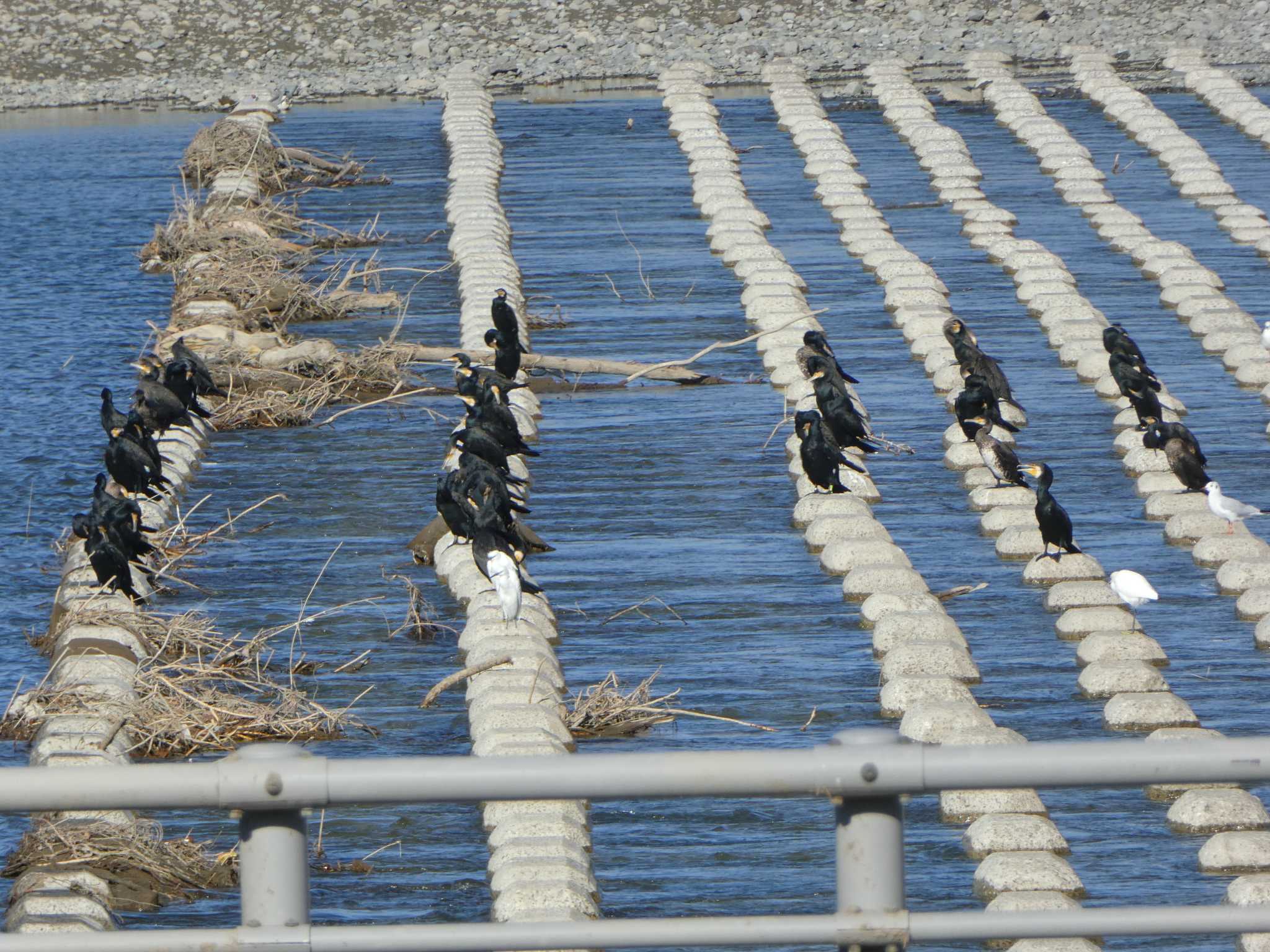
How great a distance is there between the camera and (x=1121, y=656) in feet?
27.3

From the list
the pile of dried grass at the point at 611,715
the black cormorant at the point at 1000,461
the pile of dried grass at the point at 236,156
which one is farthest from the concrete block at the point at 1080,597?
the pile of dried grass at the point at 236,156

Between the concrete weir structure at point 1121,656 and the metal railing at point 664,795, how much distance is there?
0.95ft

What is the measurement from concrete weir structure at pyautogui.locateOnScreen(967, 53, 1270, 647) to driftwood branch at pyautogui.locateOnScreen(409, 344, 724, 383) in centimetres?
232

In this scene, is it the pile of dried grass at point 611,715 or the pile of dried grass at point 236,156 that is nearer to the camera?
the pile of dried grass at point 611,715

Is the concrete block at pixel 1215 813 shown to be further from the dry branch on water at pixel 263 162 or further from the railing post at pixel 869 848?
the dry branch on water at pixel 263 162

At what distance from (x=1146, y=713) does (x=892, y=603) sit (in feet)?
5.09

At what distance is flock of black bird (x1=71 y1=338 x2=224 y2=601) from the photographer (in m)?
8.90

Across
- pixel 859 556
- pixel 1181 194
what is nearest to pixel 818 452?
pixel 859 556

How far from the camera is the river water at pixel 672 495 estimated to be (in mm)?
6828

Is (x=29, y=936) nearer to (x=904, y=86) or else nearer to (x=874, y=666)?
(x=874, y=666)

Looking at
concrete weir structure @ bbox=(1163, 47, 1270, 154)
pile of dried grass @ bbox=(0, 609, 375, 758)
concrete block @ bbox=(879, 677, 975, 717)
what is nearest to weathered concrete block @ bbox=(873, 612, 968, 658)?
concrete block @ bbox=(879, 677, 975, 717)

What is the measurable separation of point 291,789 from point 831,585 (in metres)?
6.16

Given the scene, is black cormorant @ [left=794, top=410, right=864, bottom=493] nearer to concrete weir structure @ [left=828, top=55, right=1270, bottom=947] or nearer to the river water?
the river water

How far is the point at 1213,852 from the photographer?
6.49 metres
